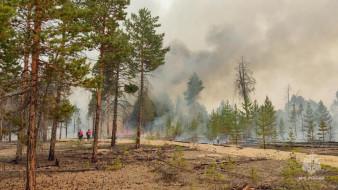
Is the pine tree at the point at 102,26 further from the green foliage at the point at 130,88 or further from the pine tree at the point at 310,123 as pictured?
the pine tree at the point at 310,123

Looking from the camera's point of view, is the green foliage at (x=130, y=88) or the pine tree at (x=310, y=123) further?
the pine tree at (x=310, y=123)

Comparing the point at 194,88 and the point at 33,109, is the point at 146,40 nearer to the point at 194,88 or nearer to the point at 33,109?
the point at 33,109

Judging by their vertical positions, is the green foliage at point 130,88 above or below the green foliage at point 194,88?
below

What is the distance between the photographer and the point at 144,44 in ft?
85.3

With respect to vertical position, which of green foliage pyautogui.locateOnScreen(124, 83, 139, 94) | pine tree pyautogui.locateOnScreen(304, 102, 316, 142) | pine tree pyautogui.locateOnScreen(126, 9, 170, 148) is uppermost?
pine tree pyautogui.locateOnScreen(126, 9, 170, 148)

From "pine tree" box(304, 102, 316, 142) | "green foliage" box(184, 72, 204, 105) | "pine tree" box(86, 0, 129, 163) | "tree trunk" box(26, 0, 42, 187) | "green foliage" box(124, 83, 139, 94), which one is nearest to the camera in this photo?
"tree trunk" box(26, 0, 42, 187)

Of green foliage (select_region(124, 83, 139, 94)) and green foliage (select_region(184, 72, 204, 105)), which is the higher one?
green foliage (select_region(184, 72, 204, 105))

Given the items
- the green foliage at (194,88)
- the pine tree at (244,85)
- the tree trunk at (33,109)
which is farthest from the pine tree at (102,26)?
the green foliage at (194,88)

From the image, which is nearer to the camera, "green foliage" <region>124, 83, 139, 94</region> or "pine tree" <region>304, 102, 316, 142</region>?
"green foliage" <region>124, 83, 139, 94</region>

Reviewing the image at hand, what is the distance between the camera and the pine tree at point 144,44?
25516 mm

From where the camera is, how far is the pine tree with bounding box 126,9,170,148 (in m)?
25.5

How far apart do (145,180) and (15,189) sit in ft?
18.7

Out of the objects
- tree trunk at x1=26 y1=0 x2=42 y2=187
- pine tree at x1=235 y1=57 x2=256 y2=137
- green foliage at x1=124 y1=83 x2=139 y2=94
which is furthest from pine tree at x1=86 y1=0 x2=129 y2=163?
pine tree at x1=235 y1=57 x2=256 y2=137

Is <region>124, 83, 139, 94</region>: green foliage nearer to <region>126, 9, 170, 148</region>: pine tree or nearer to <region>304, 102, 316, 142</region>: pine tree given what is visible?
<region>126, 9, 170, 148</region>: pine tree
